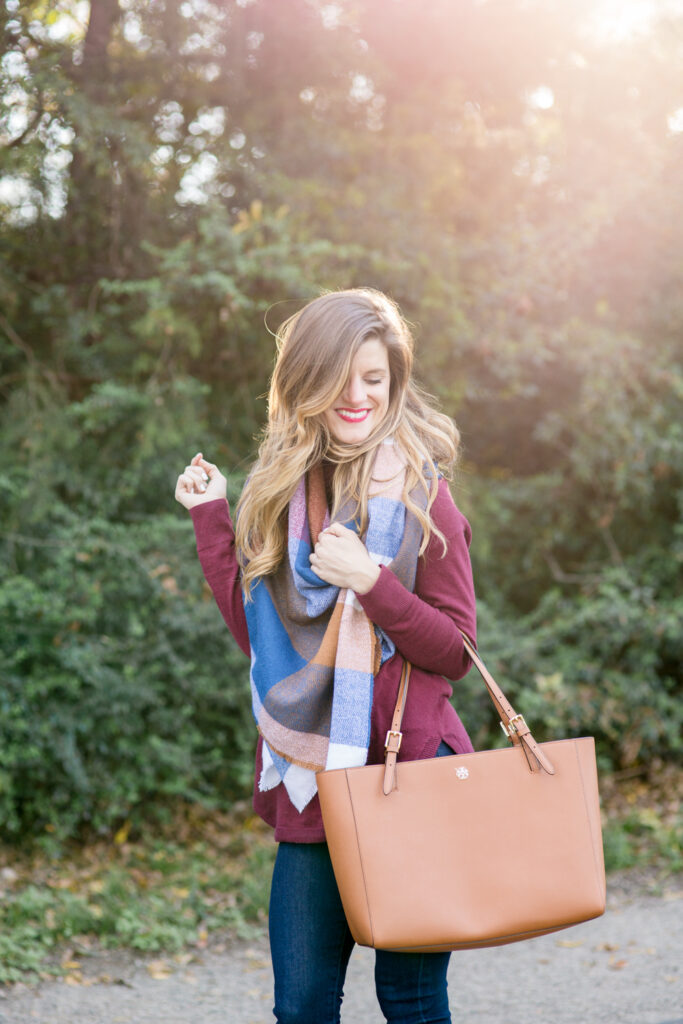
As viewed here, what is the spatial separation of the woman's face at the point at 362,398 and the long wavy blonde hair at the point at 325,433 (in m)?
0.02

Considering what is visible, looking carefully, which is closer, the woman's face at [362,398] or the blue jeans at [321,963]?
the blue jeans at [321,963]

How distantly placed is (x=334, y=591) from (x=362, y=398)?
0.40 m

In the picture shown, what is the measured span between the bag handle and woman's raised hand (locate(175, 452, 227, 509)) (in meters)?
0.56

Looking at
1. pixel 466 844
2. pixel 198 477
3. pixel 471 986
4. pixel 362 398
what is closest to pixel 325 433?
pixel 362 398

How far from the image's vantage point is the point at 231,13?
5574 millimetres

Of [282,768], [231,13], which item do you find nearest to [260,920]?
[282,768]

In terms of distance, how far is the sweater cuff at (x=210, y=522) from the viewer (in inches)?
80.9

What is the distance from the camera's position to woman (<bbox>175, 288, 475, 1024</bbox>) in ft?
5.88

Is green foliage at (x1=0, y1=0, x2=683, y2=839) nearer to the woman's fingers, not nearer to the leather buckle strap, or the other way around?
the woman's fingers

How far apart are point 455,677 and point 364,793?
0.33m

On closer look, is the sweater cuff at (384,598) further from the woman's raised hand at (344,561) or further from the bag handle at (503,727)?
the bag handle at (503,727)

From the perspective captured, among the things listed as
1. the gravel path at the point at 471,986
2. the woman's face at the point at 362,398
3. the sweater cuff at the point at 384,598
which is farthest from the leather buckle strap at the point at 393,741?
the gravel path at the point at 471,986

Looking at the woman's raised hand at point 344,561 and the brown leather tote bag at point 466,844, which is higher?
the woman's raised hand at point 344,561

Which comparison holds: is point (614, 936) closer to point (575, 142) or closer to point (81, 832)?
point (81, 832)
